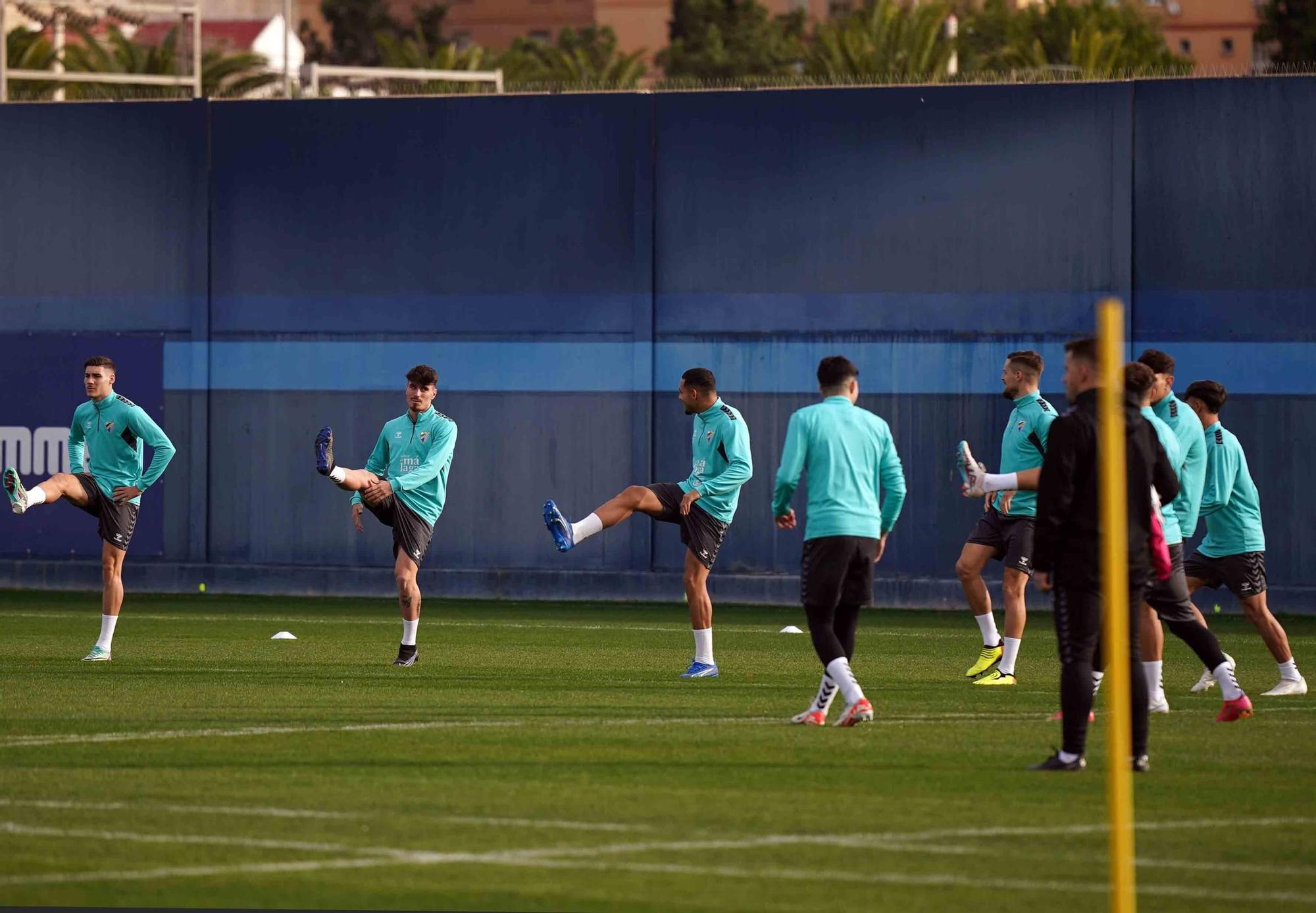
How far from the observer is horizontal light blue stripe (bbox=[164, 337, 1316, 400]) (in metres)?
22.5

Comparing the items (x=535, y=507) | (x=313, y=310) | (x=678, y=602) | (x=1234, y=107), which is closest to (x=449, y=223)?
(x=313, y=310)

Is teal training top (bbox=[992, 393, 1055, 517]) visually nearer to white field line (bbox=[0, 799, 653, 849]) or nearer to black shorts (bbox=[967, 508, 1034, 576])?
black shorts (bbox=[967, 508, 1034, 576])

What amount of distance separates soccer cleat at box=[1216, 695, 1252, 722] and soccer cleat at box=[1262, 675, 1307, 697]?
1672 mm

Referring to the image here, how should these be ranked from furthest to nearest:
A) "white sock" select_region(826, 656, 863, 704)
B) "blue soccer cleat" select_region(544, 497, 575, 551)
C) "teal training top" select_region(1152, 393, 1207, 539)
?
"blue soccer cleat" select_region(544, 497, 575, 551)
"teal training top" select_region(1152, 393, 1207, 539)
"white sock" select_region(826, 656, 863, 704)

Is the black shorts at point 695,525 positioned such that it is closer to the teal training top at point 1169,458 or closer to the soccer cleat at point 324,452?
the soccer cleat at point 324,452

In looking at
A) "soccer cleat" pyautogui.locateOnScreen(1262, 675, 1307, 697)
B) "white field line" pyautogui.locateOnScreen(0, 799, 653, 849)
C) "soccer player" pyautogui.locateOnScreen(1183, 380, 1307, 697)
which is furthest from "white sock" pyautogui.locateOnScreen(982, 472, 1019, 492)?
"white field line" pyautogui.locateOnScreen(0, 799, 653, 849)

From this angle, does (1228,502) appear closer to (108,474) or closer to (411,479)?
(411,479)

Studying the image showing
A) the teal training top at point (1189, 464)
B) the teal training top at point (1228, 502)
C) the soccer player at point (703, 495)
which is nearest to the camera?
the teal training top at point (1189, 464)

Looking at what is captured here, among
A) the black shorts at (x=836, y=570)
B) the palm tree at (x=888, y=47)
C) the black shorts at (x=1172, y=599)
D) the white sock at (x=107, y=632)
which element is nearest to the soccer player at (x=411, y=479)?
the white sock at (x=107, y=632)

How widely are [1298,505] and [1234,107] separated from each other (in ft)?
14.3

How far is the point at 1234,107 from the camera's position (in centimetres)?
2259

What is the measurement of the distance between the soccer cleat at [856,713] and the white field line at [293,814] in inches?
135

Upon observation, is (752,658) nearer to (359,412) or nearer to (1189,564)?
(1189,564)

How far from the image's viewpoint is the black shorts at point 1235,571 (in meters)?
14.4
